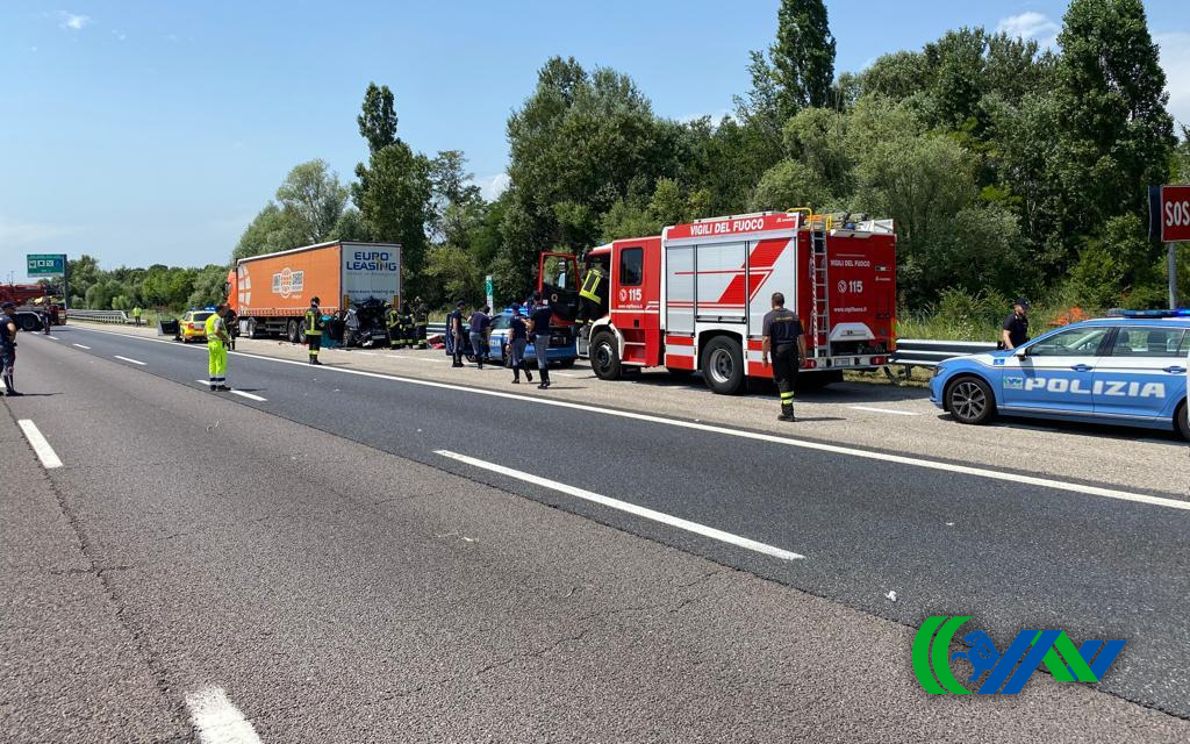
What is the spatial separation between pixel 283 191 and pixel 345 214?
22.1 ft

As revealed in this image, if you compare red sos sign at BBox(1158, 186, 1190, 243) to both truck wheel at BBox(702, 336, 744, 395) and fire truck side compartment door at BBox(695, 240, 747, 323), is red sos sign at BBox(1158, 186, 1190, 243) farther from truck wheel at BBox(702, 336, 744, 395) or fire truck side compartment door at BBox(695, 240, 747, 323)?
truck wheel at BBox(702, 336, 744, 395)

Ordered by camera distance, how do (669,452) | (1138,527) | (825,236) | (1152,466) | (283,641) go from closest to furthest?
(283,641) < (1138,527) < (1152,466) < (669,452) < (825,236)

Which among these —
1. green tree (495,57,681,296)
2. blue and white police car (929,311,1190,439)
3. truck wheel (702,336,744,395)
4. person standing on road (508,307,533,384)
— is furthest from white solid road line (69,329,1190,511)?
green tree (495,57,681,296)

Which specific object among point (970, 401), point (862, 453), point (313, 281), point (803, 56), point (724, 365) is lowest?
point (862, 453)

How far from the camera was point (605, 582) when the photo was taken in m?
5.10

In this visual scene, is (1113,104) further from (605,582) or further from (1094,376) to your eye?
(605,582)

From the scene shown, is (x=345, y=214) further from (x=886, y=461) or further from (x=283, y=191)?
(x=886, y=461)

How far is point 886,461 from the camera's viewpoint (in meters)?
8.59

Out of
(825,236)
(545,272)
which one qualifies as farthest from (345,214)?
(825,236)

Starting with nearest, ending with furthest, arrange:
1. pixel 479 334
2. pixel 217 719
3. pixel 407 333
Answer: pixel 217 719, pixel 479 334, pixel 407 333

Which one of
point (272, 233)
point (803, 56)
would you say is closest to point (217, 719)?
point (803, 56)

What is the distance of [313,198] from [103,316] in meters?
22.8

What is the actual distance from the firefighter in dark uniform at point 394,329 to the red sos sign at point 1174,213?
989 inches

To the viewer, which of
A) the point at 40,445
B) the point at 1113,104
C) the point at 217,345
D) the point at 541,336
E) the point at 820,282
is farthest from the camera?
the point at 1113,104
